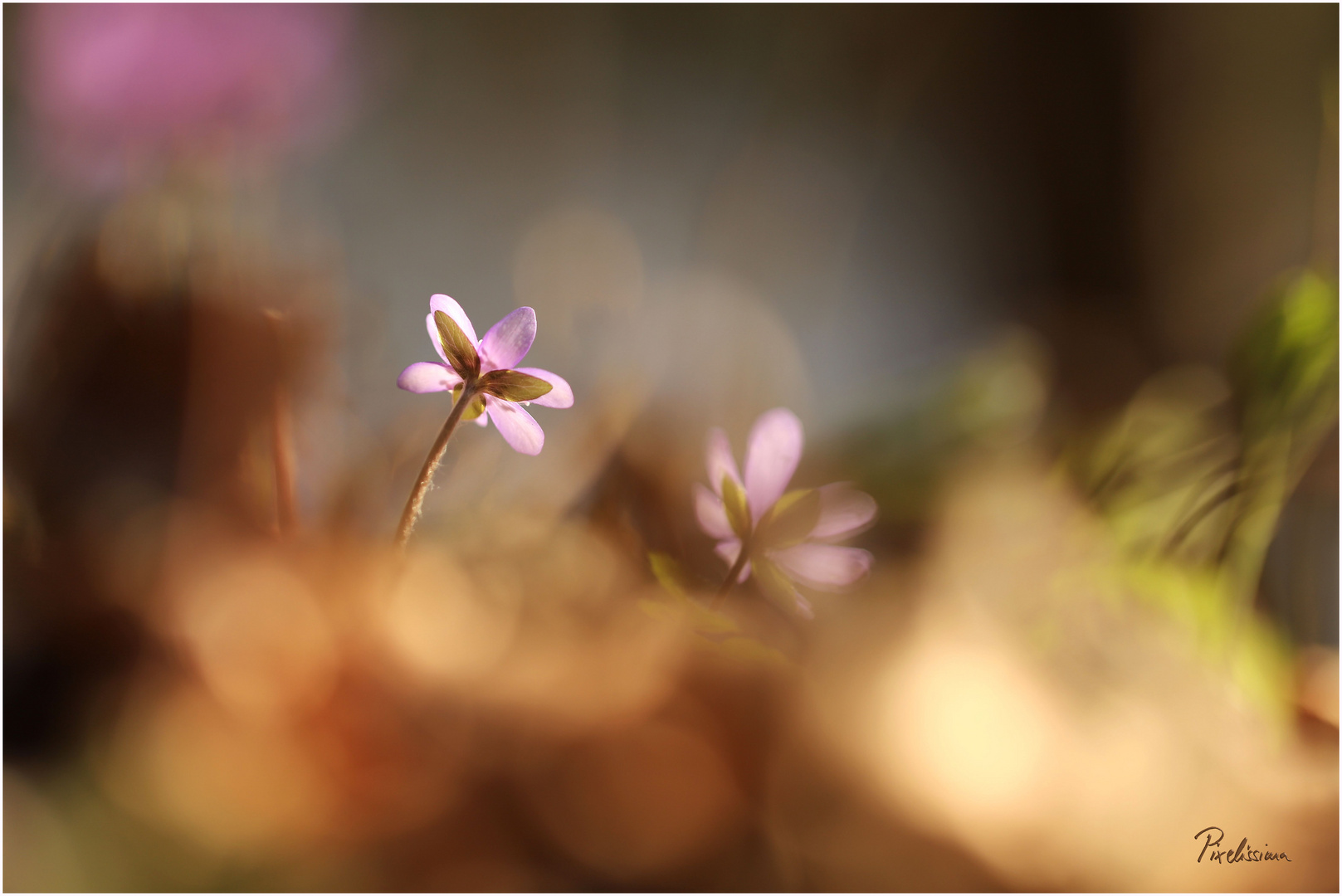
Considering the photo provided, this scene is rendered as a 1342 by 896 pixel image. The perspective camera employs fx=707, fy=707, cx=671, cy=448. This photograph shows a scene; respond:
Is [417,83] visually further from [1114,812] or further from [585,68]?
[1114,812]

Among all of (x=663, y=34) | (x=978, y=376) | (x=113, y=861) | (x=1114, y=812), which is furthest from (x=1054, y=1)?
(x=113, y=861)

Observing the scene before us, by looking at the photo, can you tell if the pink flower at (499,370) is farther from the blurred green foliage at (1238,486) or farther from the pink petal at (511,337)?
the blurred green foliage at (1238,486)

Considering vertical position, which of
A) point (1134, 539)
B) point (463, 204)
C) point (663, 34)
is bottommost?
point (1134, 539)

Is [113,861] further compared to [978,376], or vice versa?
[978,376]

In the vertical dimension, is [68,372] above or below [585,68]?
below
